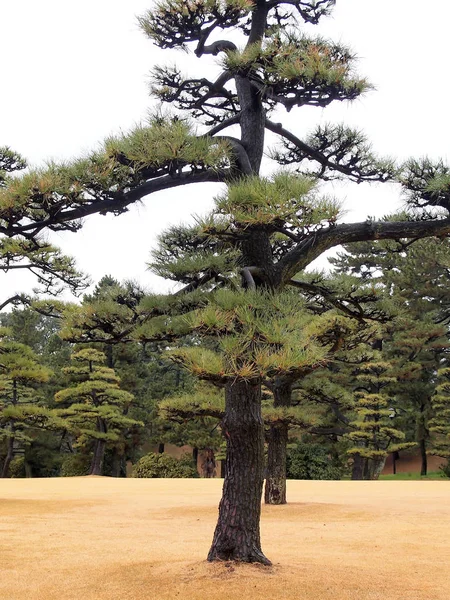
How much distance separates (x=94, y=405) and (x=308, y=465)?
24.2ft

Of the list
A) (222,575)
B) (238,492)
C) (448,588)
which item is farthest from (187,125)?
(448,588)

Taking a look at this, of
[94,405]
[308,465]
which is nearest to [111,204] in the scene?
[308,465]

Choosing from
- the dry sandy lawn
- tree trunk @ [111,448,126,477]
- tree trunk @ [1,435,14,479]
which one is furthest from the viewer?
tree trunk @ [111,448,126,477]

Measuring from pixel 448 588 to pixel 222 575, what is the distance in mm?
1595

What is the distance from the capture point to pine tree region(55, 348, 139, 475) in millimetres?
19234

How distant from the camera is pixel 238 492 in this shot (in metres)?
4.43

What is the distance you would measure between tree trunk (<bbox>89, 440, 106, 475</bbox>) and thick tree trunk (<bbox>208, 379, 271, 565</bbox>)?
16.7 metres

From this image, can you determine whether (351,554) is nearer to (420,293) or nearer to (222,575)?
(222,575)

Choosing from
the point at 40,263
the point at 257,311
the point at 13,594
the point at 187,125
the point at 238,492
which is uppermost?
the point at 40,263

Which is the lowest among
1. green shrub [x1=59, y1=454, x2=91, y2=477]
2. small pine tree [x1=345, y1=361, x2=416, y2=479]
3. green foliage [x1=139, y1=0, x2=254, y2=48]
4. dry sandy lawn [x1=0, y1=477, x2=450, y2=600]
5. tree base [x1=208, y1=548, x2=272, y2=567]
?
dry sandy lawn [x1=0, y1=477, x2=450, y2=600]

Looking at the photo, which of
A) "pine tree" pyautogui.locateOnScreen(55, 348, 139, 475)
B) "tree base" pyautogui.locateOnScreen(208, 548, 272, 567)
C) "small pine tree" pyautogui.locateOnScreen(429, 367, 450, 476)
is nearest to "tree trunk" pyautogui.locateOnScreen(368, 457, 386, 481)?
"small pine tree" pyautogui.locateOnScreen(429, 367, 450, 476)

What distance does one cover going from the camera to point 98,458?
800 inches

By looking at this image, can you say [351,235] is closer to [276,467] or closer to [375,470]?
[276,467]

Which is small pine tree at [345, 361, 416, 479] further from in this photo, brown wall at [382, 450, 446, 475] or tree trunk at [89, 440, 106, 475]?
tree trunk at [89, 440, 106, 475]
